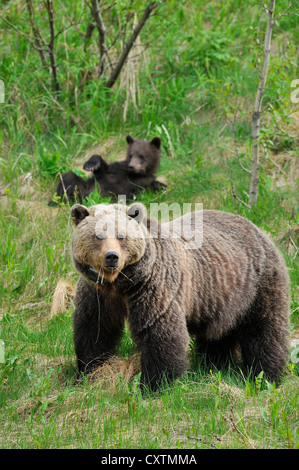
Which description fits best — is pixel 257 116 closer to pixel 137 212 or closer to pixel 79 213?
pixel 137 212

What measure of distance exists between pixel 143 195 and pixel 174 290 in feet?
14.9

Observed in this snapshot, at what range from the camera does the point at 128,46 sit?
34.6ft

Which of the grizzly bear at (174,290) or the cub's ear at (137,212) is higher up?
the cub's ear at (137,212)

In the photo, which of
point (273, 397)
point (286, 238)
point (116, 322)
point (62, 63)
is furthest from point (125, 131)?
point (273, 397)

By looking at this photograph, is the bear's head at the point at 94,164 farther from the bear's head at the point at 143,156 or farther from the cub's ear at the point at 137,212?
the cub's ear at the point at 137,212

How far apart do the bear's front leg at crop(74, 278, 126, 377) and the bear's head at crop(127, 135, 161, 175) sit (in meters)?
4.61

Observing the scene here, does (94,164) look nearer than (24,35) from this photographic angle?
Yes

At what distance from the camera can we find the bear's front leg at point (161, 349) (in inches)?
203

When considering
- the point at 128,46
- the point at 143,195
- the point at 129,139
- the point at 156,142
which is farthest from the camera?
the point at 128,46

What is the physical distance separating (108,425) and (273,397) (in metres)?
1.14

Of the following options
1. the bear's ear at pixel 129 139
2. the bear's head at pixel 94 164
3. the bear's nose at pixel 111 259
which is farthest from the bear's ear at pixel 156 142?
the bear's nose at pixel 111 259

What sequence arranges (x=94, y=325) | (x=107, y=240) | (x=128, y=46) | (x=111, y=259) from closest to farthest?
(x=111, y=259) < (x=107, y=240) < (x=94, y=325) < (x=128, y=46)

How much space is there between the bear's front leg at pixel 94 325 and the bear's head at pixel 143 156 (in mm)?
4613

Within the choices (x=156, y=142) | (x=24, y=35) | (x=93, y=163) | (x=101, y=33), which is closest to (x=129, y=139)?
(x=156, y=142)
